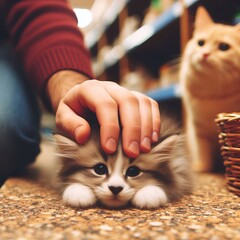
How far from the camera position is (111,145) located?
2.70 ft

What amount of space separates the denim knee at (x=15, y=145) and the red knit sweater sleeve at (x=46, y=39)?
0.18 m

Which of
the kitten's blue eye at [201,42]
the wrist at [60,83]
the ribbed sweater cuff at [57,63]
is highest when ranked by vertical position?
the kitten's blue eye at [201,42]

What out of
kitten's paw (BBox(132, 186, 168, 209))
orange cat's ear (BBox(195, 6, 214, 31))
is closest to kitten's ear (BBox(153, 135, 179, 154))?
kitten's paw (BBox(132, 186, 168, 209))

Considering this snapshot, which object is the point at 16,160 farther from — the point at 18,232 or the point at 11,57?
the point at 18,232

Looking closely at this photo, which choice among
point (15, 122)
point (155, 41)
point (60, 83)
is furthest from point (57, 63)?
point (155, 41)

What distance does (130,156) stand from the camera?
2.75 feet

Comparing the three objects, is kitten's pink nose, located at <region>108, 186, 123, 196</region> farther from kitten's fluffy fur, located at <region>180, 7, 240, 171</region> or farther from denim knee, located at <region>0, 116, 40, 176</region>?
kitten's fluffy fur, located at <region>180, 7, 240, 171</region>

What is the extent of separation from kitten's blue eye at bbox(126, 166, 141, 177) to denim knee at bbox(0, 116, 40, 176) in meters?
→ 0.56

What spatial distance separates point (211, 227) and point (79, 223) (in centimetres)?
31

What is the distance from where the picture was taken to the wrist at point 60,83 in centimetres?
111

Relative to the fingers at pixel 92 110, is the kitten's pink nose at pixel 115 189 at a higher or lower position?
lower

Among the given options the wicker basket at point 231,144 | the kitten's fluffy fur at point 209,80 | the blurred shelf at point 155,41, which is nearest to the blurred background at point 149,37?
the blurred shelf at point 155,41

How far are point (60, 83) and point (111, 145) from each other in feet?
1.40

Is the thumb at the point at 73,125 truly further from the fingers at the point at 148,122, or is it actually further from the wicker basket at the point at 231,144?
the wicker basket at the point at 231,144
